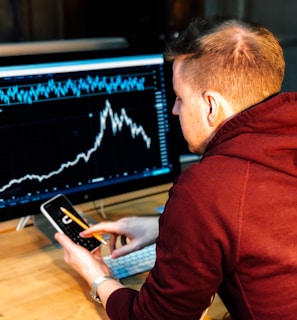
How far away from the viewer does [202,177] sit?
89 cm

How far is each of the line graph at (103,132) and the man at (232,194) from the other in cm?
46


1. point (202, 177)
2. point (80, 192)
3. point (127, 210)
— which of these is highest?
point (202, 177)

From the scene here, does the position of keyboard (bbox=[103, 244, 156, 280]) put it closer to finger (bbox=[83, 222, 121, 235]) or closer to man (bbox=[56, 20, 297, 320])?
finger (bbox=[83, 222, 121, 235])

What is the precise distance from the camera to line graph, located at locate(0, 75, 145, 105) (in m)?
1.29

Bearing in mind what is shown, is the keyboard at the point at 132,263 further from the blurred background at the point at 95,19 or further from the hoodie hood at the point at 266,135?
the blurred background at the point at 95,19

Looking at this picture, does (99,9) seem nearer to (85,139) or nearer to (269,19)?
(269,19)

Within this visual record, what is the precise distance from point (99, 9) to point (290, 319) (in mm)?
2706

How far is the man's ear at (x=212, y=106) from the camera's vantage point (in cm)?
96

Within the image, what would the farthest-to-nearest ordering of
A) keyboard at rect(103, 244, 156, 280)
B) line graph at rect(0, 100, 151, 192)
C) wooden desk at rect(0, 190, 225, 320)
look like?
line graph at rect(0, 100, 151, 192) < keyboard at rect(103, 244, 156, 280) < wooden desk at rect(0, 190, 225, 320)


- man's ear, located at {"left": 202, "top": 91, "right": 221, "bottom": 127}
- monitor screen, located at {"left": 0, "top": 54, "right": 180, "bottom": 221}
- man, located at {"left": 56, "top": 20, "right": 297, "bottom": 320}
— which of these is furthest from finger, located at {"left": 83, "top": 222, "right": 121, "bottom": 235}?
man's ear, located at {"left": 202, "top": 91, "right": 221, "bottom": 127}

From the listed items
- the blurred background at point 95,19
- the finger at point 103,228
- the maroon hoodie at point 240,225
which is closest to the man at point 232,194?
the maroon hoodie at point 240,225

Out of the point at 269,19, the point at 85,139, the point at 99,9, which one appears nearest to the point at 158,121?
the point at 85,139

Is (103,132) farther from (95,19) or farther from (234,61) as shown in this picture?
(95,19)

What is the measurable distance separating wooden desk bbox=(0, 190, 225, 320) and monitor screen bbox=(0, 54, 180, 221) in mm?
102
